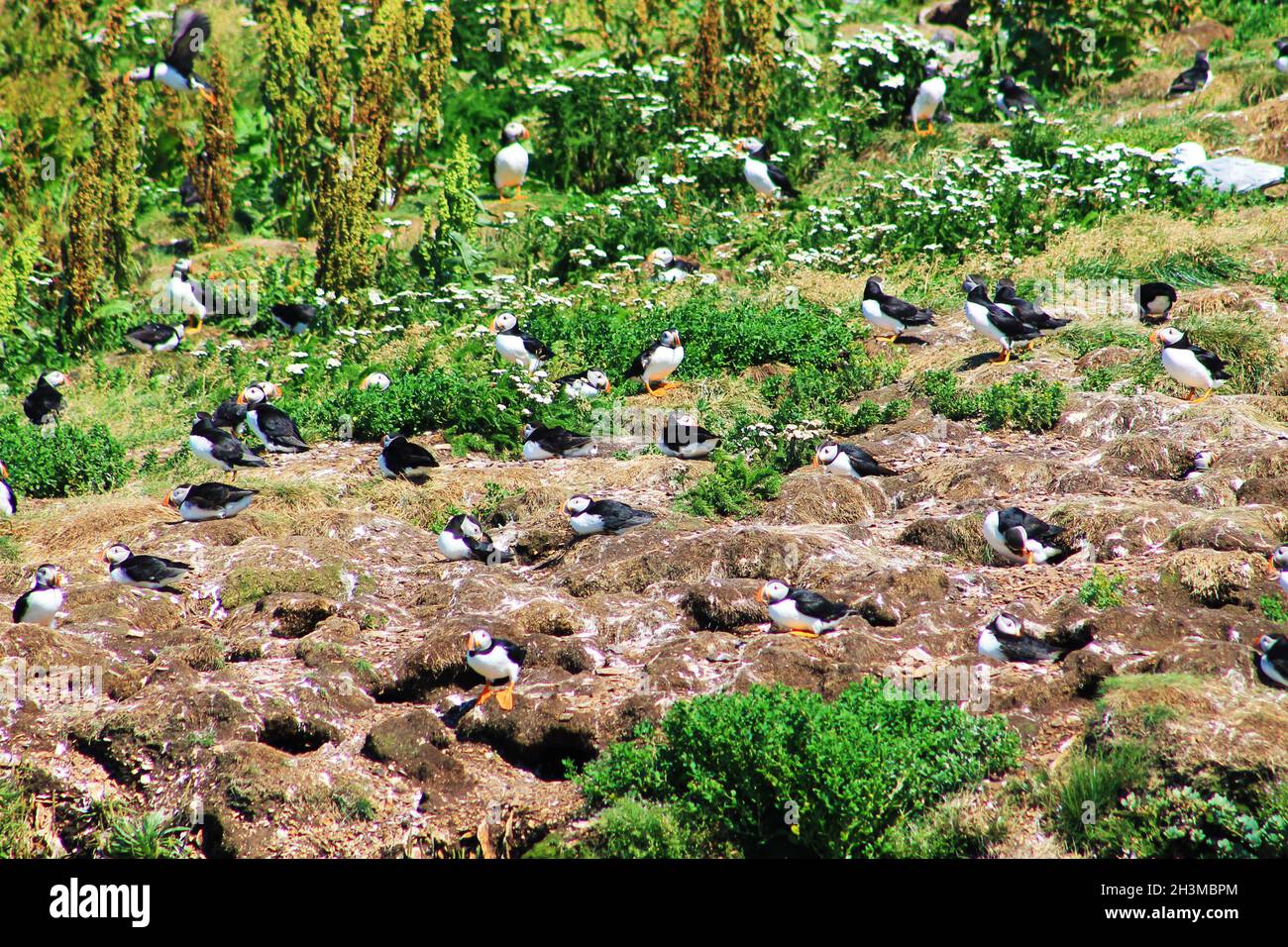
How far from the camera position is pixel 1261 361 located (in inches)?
508

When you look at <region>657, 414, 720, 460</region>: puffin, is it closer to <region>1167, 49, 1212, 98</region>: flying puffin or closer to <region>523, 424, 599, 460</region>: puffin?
<region>523, 424, 599, 460</region>: puffin

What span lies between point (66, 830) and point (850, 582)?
5274 mm

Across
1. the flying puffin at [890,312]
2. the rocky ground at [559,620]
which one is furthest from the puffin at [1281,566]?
the flying puffin at [890,312]

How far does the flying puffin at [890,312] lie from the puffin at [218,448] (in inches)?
253

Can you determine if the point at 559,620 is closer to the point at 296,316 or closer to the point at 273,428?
the point at 273,428

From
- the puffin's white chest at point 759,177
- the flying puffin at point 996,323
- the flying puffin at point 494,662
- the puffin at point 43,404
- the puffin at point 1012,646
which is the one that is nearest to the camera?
the flying puffin at point 494,662

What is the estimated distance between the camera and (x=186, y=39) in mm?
20359

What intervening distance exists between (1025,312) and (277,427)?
7.53m

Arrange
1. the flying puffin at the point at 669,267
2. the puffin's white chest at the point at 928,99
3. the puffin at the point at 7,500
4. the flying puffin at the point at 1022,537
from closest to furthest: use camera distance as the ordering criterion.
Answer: the flying puffin at the point at 1022,537
the puffin at the point at 7,500
the flying puffin at the point at 669,267
the puffin's white chest at the point at 928,99

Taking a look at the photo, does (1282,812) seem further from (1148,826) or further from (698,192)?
(698,192)

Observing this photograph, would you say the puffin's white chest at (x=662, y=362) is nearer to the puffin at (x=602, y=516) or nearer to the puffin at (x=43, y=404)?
the puffin at (x=602, y=516)

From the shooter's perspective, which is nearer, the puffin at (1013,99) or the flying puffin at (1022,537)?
the flying puffin at (1022,537)

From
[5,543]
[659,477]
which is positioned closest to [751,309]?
[659,477]

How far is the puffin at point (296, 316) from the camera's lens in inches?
634
